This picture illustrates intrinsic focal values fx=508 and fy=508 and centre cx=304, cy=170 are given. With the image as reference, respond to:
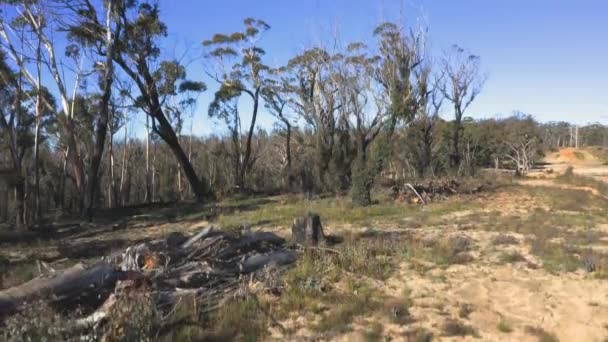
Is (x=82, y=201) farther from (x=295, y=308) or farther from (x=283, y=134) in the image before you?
(x=283, y=134)

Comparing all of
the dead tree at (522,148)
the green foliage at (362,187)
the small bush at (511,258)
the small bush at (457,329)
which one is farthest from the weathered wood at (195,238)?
the dead tree at (522,148)

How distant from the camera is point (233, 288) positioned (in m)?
5.77

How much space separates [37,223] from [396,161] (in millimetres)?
20776

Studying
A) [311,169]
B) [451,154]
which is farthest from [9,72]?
[451,154]

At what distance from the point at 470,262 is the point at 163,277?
4562 millimetres

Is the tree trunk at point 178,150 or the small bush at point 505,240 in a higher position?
the tree trunk at point 178,150

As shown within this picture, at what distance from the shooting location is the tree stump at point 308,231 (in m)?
8.23

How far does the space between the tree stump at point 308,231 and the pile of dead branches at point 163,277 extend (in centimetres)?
85

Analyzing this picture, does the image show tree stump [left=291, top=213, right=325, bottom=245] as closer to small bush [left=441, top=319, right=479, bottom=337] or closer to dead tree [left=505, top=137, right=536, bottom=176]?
small bush [left=441, top=319, right=479, bottom=337]

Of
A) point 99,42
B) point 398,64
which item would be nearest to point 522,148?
point 398,64

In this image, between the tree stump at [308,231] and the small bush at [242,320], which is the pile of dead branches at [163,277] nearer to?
the small bush at [242,320]

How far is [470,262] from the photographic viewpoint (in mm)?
7656

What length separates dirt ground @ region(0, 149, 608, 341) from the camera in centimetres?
525

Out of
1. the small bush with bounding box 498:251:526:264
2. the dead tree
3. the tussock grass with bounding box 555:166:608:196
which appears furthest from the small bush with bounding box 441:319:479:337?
the dead tree
